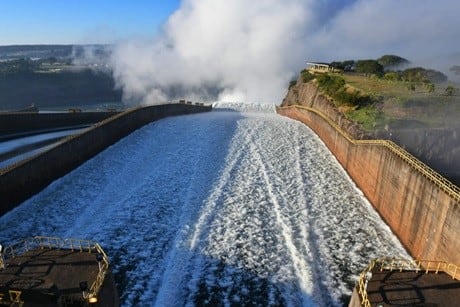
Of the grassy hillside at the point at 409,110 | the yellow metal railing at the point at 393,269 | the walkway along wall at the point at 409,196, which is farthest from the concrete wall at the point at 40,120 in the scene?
the yellow metal railing at the point at 393,269

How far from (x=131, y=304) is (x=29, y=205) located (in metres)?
12.2

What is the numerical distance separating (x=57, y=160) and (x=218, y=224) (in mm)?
13682

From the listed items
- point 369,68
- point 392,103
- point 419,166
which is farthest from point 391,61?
point 419,166

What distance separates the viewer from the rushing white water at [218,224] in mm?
17406

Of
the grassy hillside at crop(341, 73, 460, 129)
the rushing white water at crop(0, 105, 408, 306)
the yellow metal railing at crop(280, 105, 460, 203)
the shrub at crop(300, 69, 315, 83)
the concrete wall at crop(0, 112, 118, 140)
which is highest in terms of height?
the shrub at crop(300, 69, 315, 83)

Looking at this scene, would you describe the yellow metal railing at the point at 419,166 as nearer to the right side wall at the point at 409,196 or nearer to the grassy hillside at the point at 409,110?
the right side wall at the point at 409,196

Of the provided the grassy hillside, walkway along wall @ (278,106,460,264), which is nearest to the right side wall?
walkway along wall @ (278,106,460,264)

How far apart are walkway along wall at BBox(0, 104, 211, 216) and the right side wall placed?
2199 centimetres

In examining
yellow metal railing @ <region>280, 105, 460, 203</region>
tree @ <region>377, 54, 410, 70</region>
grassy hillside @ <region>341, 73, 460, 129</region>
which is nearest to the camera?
yellow metal railing @ <region>280, 105, 460, 203</region>

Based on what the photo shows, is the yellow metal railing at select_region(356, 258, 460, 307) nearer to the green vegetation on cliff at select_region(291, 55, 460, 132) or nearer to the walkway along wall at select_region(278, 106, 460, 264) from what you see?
the walkway along wall at select_region(278, 106, 460, 264)

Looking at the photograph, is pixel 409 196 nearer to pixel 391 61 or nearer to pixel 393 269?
pixel 393 269

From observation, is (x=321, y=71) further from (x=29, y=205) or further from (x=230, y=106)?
(x=29, y=205)

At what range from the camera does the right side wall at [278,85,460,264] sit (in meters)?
17.5

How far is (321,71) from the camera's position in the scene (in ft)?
236
